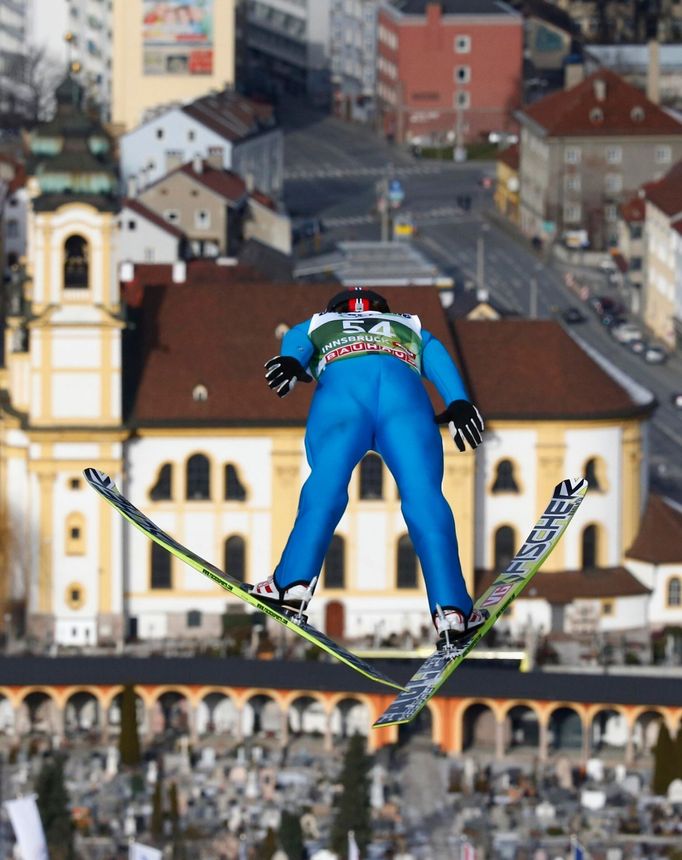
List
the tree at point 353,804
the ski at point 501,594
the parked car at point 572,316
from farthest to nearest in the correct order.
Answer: the parked car at point 572,316 < the tree at point 353,804 < the ski at point 501,594

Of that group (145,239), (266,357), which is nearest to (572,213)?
(145,239)

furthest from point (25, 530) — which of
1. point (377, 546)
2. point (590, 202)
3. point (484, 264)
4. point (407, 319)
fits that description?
point (407, 319)

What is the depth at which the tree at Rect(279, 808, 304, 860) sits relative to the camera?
105 metres

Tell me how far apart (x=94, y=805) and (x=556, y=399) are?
70.0 feet

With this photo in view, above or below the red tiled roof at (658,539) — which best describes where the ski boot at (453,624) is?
above

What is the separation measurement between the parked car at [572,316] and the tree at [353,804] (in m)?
63.5

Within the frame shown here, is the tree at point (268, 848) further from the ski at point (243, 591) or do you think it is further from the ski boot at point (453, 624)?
the ski boot at point (453, 624)

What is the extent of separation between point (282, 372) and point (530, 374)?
289 feet

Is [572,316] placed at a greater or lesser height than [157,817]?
greater

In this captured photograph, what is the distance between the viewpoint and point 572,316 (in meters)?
172

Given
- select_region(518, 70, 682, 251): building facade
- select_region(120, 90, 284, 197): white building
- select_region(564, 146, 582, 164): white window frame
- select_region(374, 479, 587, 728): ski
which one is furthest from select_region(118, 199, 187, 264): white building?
select_region(374, 479, 587, 728): ski

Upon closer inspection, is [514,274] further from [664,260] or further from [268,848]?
[268,848]

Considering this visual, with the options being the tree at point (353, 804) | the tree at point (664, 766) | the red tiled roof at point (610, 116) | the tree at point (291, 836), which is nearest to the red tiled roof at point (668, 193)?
the red tiled roof at point (610, 116)

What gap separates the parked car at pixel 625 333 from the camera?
168m
